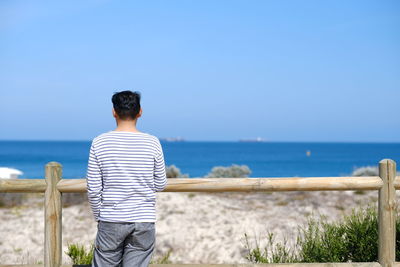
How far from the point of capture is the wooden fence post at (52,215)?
5.23 m

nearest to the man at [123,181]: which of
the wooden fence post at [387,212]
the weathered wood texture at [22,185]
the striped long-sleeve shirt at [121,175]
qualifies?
the striped long-sleeve shirt at [121,175]

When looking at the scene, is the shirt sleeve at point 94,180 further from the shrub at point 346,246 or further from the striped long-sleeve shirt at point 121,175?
the shrub at point 346,246

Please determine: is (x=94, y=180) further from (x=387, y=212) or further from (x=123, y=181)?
(x=387, y=212)

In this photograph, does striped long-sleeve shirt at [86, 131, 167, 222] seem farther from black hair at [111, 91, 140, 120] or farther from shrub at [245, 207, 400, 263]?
shrub at [245, 207, 400, 263]

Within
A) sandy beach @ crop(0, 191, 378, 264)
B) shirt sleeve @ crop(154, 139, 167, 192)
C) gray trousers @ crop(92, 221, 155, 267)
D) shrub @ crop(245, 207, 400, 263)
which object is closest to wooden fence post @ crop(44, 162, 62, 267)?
gray trousers @ crop(92, 221, 155, 267)

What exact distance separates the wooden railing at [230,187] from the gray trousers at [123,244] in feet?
2.99

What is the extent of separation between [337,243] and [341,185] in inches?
50.8

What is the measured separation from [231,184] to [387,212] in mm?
1462

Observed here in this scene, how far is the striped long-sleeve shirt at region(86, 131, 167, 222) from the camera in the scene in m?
4.23

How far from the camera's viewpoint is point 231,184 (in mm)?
5309

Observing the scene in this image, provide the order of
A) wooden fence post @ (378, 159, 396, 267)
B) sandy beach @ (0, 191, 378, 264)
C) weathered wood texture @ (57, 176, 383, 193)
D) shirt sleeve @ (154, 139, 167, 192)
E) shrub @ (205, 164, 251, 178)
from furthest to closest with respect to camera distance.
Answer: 1. shrub @ (205, 164, 251, 178)
2. sandy beach @ (0, 191, 378, 264)
3. wooden fence post @ (378, 159, 396, 267)
4. weathered wood texture @ (57, 176, 383, 193)
5. shirt sleeve @ (154, 139, 167, 192)

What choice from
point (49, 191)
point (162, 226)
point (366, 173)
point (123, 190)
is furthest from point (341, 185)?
point (366, 173)

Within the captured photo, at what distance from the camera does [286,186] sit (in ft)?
17.5

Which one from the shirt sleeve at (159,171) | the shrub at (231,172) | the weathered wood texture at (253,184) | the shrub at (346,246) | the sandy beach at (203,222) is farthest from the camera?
the shrub at (231,172)
